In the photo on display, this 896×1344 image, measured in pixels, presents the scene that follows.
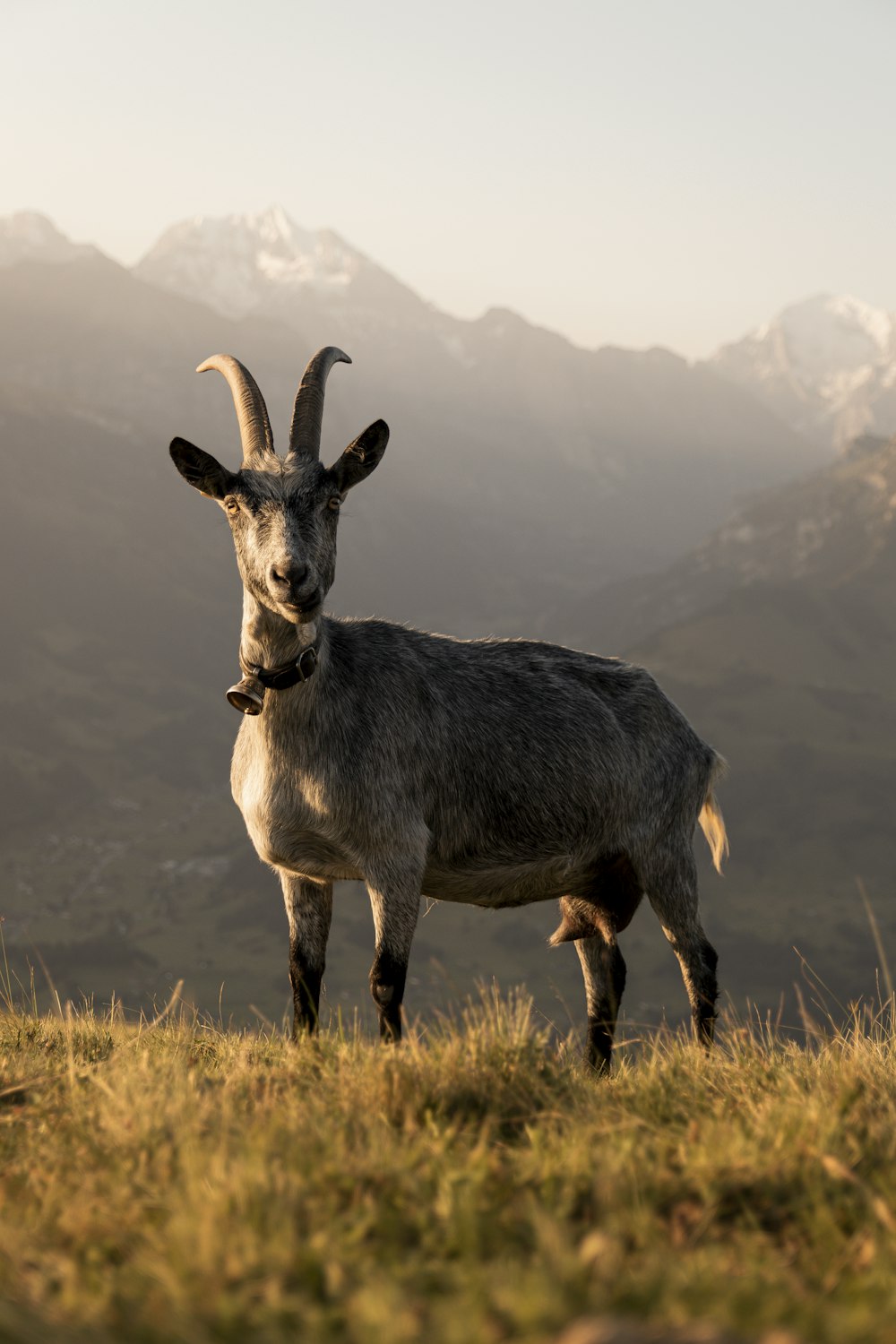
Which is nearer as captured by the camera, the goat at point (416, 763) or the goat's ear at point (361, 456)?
the goat at point (416, 763)

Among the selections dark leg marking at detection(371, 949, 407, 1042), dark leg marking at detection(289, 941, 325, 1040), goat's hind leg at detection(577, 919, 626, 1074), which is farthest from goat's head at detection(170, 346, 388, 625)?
goat's hind leg at detection(577, 919, 626, 1074)

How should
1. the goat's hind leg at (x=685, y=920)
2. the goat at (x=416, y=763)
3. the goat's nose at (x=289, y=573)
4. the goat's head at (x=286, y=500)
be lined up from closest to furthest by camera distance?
the goat's nose at (x=289, y=573)
the goat's head at (x=286, y=500)
the goat at (x=416, y=763)
the goat's hind leg at (x=685, y=920)

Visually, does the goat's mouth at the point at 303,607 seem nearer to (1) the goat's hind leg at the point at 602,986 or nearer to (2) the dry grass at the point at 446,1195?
(2) the dry grass at the point at 446,1195

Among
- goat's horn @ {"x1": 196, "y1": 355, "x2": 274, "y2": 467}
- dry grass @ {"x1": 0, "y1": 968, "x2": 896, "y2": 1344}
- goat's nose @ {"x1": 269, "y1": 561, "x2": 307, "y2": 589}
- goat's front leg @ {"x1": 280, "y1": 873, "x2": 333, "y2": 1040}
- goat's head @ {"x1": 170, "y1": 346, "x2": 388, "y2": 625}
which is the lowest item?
goat's front leg @ {"x1": 280, "y1": 873, "x2": 333, "y2": 1040}

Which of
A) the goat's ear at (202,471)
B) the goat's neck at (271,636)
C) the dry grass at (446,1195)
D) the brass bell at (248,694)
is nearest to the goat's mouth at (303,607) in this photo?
the goat's neck at (271,636)

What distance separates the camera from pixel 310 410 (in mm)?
9992

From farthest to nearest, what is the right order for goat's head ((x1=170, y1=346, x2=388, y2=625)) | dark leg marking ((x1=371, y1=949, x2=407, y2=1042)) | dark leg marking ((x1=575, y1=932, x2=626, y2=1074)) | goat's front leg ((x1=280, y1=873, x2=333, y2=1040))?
dark leg marking ((x1=575, y1=932, x2=626, y2=1074)), goat's front leg ((x1=280, y1=873, x2=333, y2=1040)), dark leg marking ((x1=371, y1=949, x2=407, y2=1042)), goat's head ((x1=170, y1=346, x2=388, y2=625))

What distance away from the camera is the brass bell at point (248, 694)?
8.94 metres

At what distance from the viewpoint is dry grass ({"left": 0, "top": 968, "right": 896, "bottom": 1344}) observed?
3.69 metres

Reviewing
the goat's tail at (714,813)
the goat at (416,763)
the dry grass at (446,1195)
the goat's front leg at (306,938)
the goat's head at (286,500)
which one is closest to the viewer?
the dry grass at (446,1195)

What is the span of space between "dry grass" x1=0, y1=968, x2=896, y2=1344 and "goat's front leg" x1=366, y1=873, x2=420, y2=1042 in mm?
1426

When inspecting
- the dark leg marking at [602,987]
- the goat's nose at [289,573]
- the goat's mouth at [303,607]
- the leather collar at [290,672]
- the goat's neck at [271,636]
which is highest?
the goat's nose at [289,573]

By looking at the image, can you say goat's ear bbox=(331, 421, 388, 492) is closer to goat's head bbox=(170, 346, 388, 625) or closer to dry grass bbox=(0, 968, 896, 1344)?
goat's head bbox=(170, 346, 388, 625)

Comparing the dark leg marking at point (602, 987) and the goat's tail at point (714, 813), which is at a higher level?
the goat's tail at point (714, 813)
